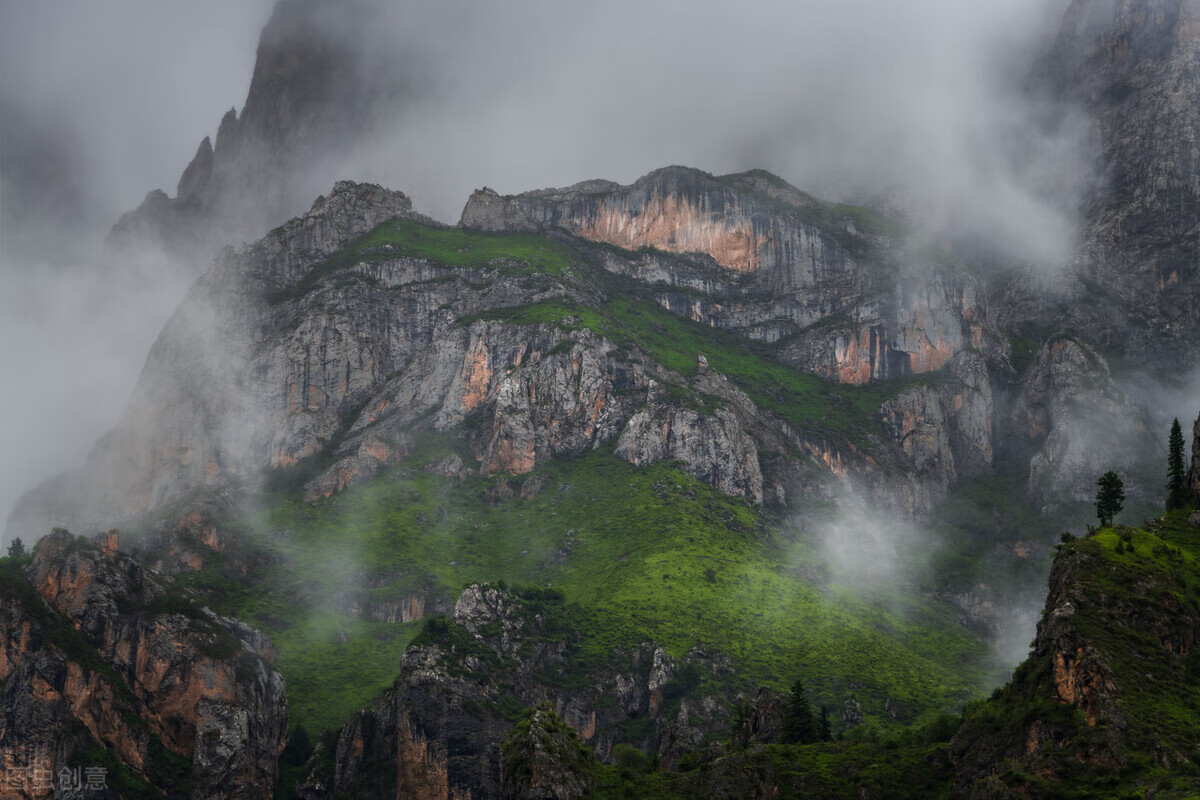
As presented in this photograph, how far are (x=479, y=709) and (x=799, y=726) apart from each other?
2235 inches

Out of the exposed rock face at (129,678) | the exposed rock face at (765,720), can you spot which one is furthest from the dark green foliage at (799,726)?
the exposed rock face at (129,678)

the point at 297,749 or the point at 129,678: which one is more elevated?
the point at 129,678

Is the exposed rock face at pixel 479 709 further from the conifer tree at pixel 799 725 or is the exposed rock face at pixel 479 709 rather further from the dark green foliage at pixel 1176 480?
the dark green foliage at pixel 1176 480

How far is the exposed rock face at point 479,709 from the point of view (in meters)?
170

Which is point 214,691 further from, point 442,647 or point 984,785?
point 984,785

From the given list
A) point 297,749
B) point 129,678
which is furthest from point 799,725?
point 129,678

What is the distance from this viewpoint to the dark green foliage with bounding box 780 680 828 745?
143375mm

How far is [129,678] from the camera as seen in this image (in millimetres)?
170500

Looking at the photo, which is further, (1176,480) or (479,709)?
(479,709)

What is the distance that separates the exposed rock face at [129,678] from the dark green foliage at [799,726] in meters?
81.4

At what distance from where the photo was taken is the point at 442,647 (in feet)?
609

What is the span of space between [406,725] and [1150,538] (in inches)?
4393

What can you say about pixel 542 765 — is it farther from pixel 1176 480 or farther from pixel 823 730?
pixel 1176 480

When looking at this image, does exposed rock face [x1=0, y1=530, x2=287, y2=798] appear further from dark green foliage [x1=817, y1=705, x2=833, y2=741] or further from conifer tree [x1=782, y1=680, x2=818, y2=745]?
dark green foliage [x1=817, y1=705, x2=833, y2=741]
